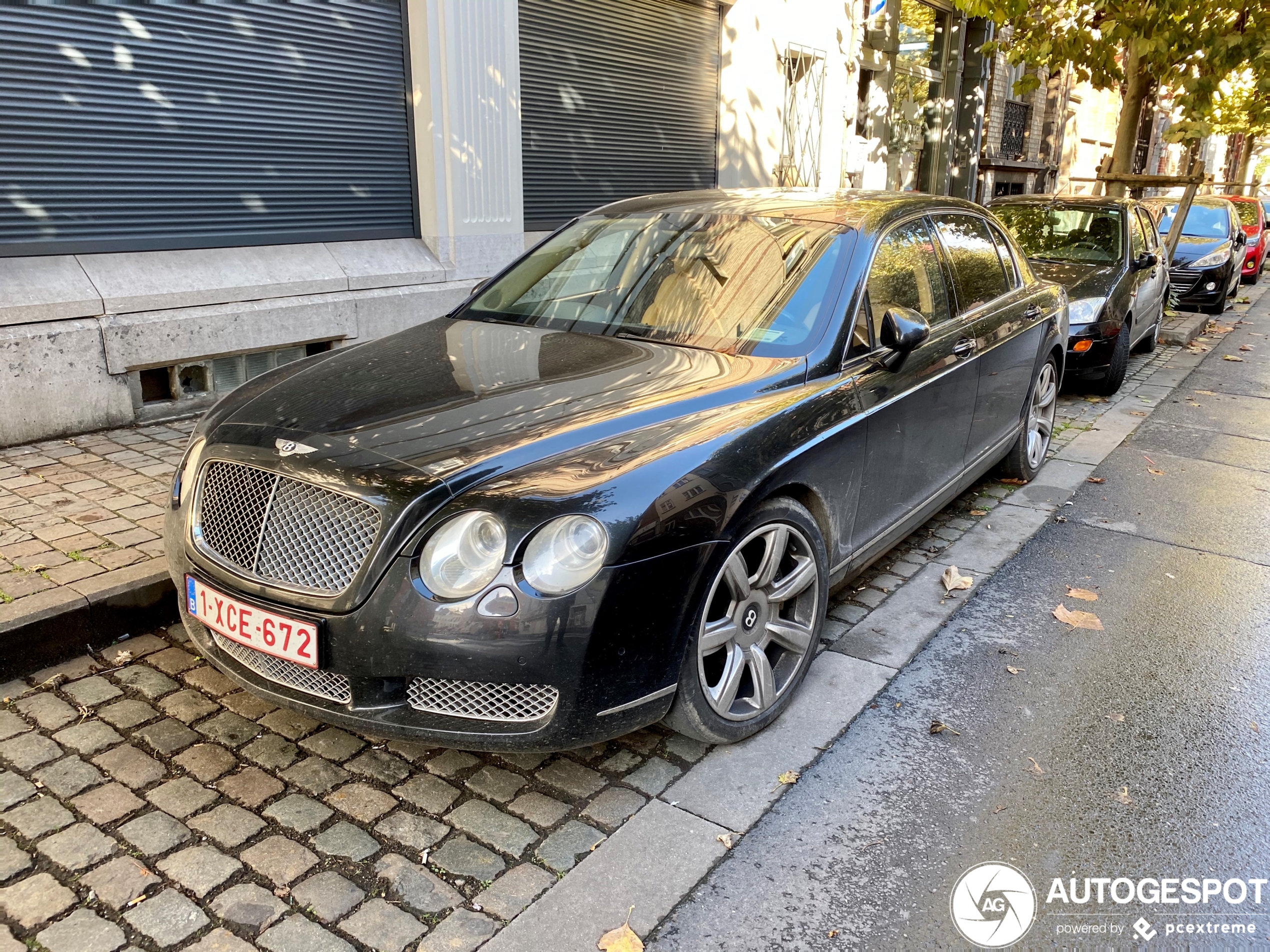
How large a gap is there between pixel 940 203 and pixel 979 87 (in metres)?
15.7

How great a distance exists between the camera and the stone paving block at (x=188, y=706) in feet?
10.7

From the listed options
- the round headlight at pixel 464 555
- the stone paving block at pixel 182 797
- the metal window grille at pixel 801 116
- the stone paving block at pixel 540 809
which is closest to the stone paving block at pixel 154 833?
the stone paving block at pixel 182 797

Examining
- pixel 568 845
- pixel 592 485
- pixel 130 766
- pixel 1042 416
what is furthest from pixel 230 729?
pixel 1042 416

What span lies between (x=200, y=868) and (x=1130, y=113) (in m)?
13.2

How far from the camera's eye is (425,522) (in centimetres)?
257

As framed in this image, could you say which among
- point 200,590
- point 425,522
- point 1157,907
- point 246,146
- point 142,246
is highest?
point 246,146

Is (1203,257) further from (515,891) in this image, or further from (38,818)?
(38,818)

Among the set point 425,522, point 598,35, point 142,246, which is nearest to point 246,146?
point 142,246

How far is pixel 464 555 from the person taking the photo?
8.48 feet

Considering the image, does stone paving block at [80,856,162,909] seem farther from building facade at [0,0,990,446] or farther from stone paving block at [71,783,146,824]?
building facade at [0,0,990,446]

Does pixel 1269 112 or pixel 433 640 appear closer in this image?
pixel 433 640

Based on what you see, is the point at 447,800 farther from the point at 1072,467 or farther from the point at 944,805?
the point at 1072,467

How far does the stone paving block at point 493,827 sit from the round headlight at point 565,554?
0.76 metres

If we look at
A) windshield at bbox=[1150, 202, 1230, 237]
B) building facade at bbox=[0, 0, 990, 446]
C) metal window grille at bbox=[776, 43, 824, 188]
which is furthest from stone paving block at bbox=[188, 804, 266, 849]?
windshield at bbox=[1150, 202, 1230, 237]
